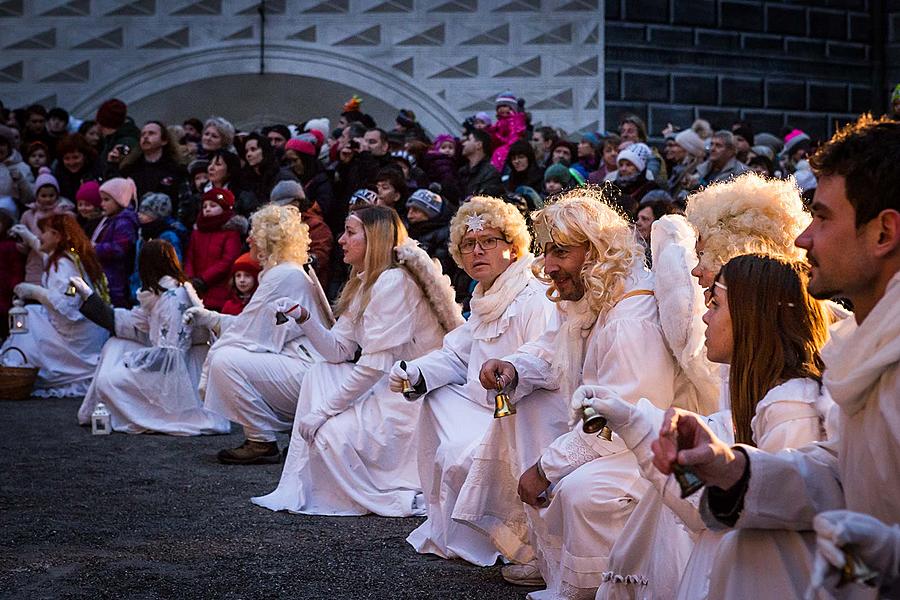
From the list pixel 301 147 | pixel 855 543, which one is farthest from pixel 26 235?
pixel 855 543

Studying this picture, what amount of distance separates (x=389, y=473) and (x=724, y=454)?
4.48 m

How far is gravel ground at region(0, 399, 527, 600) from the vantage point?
16.4ft

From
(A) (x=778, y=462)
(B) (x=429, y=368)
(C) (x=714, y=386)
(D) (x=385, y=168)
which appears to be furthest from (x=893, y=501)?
(D) (x=385, y=168)

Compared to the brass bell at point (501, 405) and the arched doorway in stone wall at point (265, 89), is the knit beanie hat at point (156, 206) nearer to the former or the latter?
the arched doorway in stone wall at point (265, 89)

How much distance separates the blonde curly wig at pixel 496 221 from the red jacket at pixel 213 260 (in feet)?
17.3

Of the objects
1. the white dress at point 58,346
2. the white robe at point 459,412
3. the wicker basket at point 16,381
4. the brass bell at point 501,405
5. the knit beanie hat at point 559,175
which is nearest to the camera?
the brass bell at point 501,405

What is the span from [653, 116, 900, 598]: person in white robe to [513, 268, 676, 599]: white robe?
4.74 ft

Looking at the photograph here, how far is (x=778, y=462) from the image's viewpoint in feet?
8.86

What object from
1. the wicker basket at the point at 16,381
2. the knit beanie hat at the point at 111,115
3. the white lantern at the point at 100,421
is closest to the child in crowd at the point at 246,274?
the white lantern at the point at 100,421

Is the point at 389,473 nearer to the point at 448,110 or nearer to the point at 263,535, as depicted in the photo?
the point at 263,535

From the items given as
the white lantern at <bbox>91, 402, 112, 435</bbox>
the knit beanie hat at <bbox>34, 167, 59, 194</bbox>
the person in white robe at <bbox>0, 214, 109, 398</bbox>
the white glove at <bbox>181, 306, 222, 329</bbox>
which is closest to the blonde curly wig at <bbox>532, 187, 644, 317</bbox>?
the white glove at <bbox>181, 306, 222, 329</bbox>

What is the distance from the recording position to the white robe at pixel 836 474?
2.39 m

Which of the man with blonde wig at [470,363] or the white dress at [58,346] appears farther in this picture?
the white dress at [58,346]

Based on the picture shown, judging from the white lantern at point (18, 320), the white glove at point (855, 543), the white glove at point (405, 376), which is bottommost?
the white glove at point (855, 543)
